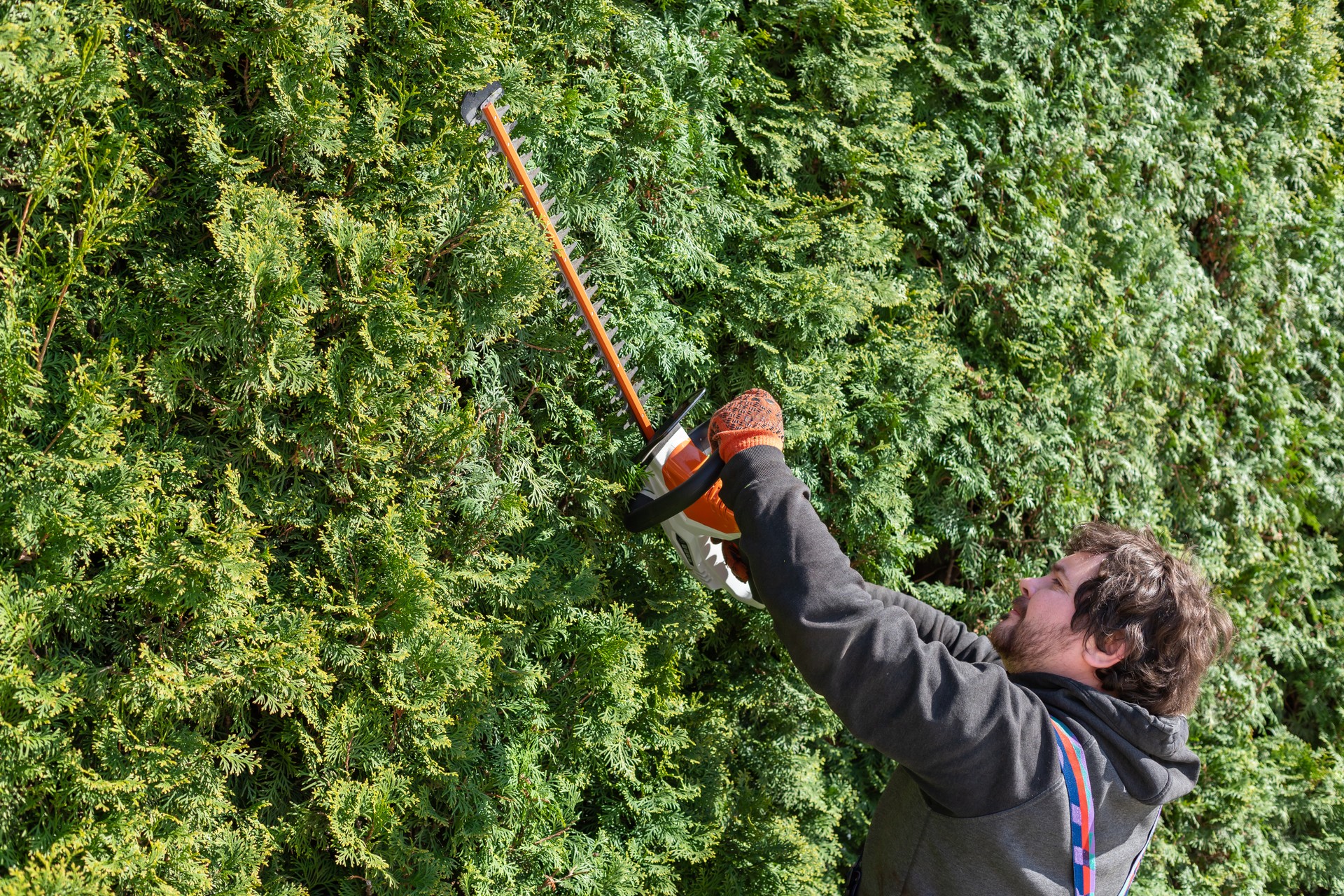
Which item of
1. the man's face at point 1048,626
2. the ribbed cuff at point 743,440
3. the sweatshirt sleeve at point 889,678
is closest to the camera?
the sweatshirt sleeve at point 889,678

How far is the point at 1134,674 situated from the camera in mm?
2088

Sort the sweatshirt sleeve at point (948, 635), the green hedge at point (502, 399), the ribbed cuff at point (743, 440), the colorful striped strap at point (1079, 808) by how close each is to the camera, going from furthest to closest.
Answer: the sweatshirt sleeve at point (948, 635) < the ribbed cuff at point (743, 440) < the colorful striped strap at point (1079, 808) < the green hedge at point (502, 399)

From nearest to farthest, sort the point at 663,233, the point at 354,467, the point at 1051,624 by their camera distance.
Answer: the point at 354,467, the point at 1051,624, the point at 663,233

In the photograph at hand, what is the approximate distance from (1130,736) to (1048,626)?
310 millimetres

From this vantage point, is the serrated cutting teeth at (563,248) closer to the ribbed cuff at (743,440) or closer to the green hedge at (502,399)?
the green hedge at (502,399)

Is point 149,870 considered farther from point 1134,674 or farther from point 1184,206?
point 1184,206

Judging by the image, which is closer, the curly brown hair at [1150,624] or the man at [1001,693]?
the man at [1001,693]

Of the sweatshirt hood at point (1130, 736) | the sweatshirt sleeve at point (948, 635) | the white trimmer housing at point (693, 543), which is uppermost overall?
the sweatshirt hood at point (1130, 736)

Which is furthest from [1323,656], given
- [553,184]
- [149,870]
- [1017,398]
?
[149,870]

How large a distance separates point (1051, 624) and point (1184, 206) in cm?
314

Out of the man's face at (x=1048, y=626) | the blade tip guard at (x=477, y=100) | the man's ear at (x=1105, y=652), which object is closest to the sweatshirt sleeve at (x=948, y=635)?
the man's face at (x=1048, y=626)

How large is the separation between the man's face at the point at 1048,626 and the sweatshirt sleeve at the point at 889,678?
0.29 m

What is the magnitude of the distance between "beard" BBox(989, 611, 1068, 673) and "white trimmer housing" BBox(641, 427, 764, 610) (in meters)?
0.64

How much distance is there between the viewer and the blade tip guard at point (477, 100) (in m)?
2.06
